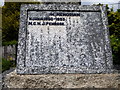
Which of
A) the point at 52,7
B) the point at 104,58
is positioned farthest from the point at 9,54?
the point at 104,58

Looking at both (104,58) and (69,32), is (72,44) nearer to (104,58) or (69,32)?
(69,32)

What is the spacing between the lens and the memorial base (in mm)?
4707

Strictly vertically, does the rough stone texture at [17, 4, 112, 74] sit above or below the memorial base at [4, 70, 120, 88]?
above

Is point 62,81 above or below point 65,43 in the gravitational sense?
below

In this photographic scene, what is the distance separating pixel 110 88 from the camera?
15.7ft

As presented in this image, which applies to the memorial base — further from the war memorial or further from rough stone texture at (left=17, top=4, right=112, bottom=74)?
rough stone texture at (left=17, top=4, right=112, bottom=74)

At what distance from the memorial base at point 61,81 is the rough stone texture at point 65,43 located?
0.34 metres

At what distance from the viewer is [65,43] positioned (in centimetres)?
553

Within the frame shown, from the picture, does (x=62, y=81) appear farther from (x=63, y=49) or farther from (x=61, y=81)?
(x=63, y=49)

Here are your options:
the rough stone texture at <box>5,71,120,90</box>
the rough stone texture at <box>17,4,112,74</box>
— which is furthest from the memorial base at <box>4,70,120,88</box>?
the rough stone texture at <box>17,4,112,74</box>

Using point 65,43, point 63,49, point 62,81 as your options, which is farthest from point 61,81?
point 65,43

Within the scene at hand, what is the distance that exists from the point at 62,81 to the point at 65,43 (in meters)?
1.16

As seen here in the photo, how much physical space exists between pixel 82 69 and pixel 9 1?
550 inches

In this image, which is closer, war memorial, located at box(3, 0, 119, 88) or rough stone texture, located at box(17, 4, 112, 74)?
war memorial, located at box(3, 0, 119, 88)
